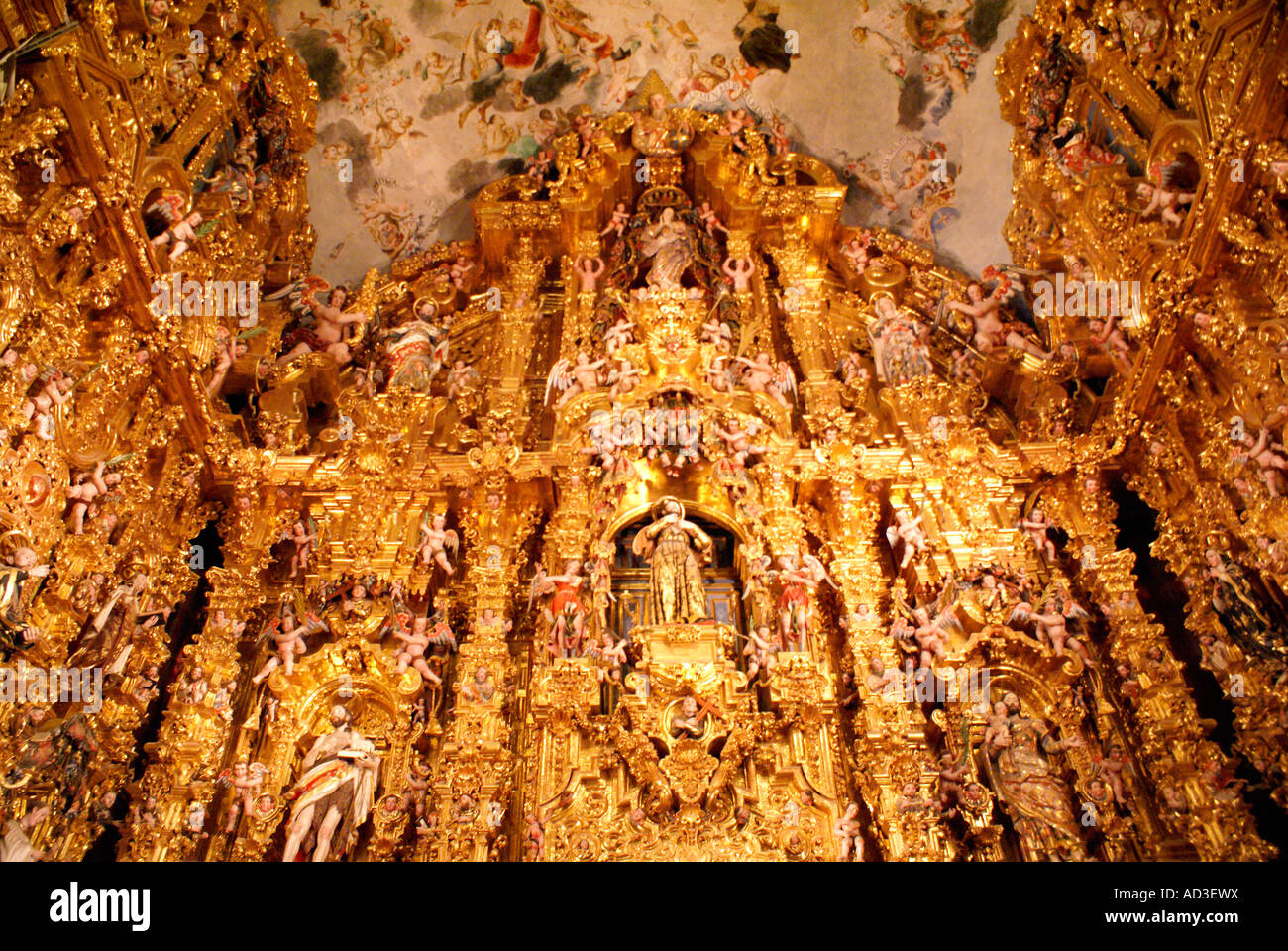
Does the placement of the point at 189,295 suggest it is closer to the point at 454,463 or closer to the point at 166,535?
the point at 166,535

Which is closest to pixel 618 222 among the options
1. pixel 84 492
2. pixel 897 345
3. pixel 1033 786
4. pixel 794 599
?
pixel 897 345

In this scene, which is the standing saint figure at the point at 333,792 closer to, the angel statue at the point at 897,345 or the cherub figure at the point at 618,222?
the angel statue at the point at 897,345

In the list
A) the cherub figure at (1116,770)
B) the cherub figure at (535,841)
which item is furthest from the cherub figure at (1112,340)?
the cherub figure at (535,841)

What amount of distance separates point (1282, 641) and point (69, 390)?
8.94 meters

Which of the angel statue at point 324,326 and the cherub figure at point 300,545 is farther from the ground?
the angel statue at point 324,326

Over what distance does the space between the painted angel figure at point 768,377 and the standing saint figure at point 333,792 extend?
5.41m

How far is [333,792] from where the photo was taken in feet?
25.1

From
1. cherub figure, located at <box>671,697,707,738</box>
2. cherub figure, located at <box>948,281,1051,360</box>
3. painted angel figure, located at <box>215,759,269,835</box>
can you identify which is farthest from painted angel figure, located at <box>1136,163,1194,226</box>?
painted angel figure, located at <box>215,759,269,835</box>

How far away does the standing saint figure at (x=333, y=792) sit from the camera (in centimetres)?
742

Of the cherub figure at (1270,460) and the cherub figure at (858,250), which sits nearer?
the cherub figure at (1270,460)

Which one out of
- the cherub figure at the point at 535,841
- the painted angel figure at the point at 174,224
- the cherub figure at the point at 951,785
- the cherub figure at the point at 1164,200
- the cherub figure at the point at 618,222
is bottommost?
the cherub figure at the point at 535,841

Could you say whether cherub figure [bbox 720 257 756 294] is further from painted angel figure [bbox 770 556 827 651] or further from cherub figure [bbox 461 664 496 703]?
cherub figure [bbox 461 664 496 703]

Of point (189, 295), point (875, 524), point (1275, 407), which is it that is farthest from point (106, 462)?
point (1275, 407)
